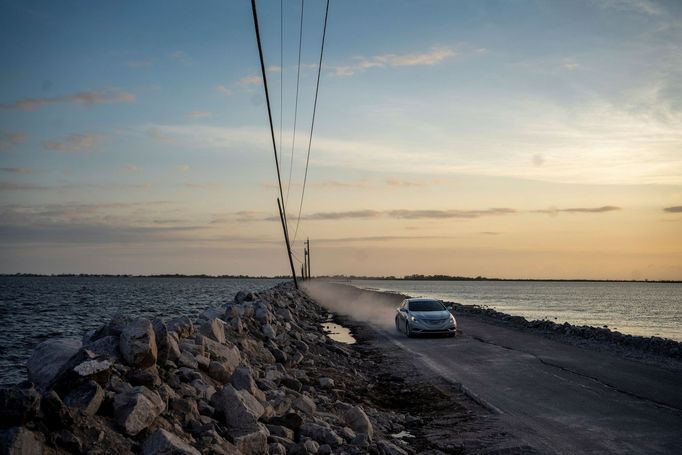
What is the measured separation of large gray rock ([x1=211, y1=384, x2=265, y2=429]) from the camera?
25.5 feet

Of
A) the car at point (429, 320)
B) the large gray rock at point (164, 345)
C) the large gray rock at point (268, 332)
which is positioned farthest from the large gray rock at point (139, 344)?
the car at point (429, 320)

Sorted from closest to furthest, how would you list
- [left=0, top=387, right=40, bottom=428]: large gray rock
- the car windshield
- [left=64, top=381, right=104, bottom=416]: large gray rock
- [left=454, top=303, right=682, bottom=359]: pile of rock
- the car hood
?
[left=0, top=387, right=40, bottom=428]: large gray rock → [left=64, top=381, right=104, bottom=416]: large gray rock → [left=454, top=303, right=682, bottom=359]: pile of rock → the car hood → the car windshield

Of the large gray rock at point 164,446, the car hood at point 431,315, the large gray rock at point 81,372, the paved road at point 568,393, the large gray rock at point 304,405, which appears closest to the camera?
the large gray rock at point 164,446

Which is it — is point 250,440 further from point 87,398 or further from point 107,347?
point 107,347

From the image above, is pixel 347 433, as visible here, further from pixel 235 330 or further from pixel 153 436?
pixel 235 330

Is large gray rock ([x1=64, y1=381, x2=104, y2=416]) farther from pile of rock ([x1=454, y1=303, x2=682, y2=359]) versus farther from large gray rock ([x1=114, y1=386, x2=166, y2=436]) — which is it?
pile of rock ([x1=454, y1=303, x2=682, y2=359])

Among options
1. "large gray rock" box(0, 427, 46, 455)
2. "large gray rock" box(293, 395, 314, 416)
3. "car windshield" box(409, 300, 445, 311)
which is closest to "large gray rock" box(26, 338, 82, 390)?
"large gray rock" box(0, 427, 46, 455)

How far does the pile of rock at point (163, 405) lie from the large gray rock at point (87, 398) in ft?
0.04

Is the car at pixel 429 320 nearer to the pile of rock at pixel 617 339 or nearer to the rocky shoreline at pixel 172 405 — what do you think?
the pile of rock at pixel 617 339

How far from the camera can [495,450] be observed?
Result: 8.46 metres

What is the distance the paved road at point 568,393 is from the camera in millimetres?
8797

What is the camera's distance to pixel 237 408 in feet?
26.0

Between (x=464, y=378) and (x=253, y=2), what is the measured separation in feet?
33.4

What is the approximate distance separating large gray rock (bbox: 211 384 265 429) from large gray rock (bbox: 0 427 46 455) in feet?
9.48
